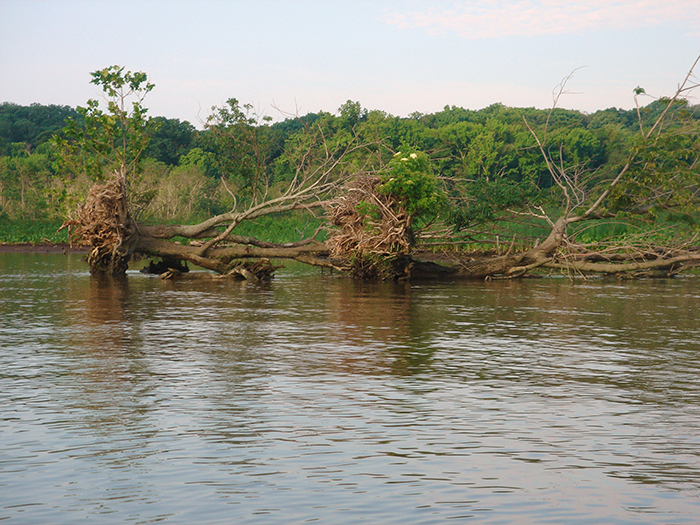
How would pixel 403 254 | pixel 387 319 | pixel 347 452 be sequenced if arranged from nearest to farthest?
1. pixel 347 452
2. pixel 387 319
3. pixel 403 254

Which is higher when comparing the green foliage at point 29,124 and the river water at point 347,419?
the green foliage at point 29,124

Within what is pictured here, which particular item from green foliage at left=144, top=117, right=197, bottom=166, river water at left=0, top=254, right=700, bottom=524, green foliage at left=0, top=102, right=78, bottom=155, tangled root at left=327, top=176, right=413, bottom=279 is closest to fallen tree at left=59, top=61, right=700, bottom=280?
tangled root at left=327, top=176, right=413, bottom=279

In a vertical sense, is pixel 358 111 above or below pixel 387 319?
above

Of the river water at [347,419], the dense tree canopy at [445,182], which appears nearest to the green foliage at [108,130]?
the dense tree canopy at [445,182]

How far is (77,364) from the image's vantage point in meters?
11.6

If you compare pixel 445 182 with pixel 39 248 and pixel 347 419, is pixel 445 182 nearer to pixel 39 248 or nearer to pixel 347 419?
pixel 347 419

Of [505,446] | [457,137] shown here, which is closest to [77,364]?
A: [505,446]

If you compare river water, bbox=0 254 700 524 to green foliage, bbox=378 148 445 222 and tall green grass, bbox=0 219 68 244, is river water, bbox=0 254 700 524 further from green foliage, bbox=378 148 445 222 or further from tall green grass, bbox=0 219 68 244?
tall green grass, bbox=0 219 68 244

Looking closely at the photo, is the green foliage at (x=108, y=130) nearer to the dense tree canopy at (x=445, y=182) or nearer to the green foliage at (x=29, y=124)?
the dense tree canopy at (x=445, y=182)

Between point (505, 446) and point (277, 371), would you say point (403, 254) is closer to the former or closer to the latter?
point (277, 371)

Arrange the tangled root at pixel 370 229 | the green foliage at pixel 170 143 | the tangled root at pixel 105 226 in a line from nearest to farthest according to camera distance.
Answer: the tangled root at pixel 370 229 < the tangled root at pixel 105 226 < the green foliage at pixel 170 143

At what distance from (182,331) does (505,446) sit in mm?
9093

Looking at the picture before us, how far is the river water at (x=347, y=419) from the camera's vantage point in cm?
598

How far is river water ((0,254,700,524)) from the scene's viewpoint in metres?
5.98
